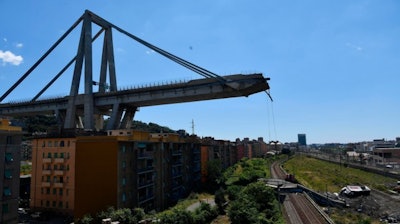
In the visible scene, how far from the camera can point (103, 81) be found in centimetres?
6438

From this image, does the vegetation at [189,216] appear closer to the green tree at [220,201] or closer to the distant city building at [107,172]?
the green tree at [220,201]

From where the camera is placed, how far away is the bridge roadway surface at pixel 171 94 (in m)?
48.0

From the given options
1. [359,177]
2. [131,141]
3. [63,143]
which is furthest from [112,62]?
[359,177]

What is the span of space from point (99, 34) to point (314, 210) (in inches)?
2439

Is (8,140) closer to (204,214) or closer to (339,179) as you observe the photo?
(204,214)

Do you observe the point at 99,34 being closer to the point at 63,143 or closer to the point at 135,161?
the point at 63,143

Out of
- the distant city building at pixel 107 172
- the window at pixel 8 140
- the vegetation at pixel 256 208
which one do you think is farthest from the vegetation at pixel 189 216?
the window at pixel 8 140

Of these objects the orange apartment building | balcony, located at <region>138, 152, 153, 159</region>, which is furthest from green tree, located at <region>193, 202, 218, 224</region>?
balcony, located at <region>138, 152, 153, 159</region>

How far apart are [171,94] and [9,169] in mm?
30593

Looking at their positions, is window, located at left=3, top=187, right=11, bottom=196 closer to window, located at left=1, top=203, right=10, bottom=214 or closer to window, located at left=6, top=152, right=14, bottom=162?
window, located at left=1, top=203, right=10, bottom=214

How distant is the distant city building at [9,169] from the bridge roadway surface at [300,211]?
28395 millimetres

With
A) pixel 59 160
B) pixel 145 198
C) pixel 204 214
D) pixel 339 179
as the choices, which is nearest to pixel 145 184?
pixel 145 198

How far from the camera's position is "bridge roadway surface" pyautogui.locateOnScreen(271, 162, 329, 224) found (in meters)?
35.8

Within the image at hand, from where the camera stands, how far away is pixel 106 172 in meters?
35.1
